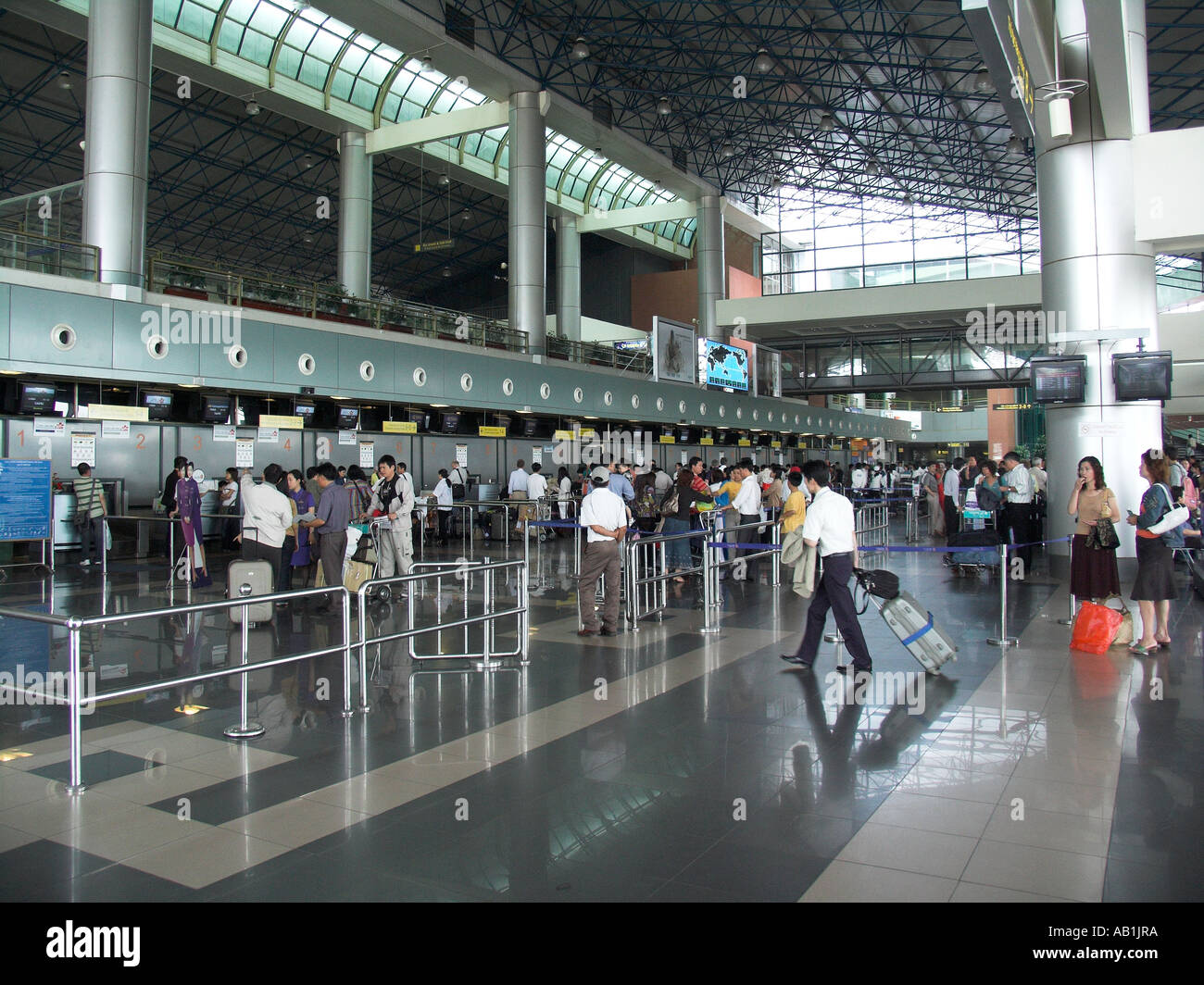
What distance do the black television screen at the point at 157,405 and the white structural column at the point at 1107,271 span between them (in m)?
14.3

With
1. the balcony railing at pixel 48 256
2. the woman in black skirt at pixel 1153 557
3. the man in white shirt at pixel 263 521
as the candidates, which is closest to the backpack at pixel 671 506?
the man in white shirt at pixel 263 521

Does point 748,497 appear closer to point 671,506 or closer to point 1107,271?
point 671,506

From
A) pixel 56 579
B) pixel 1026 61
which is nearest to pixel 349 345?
pixel 56 579

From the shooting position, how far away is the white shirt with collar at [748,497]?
1391 centimetres

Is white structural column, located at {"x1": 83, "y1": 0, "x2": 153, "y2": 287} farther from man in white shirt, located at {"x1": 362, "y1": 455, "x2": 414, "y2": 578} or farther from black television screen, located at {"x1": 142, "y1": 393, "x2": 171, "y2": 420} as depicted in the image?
man in white shirt, located at {"x1": 362, "y1": 455, "x2": 414, "y2": 578}

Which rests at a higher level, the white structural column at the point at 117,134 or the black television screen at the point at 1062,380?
the white structural column at the point at 117,134

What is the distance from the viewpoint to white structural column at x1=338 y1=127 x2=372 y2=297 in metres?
25.1

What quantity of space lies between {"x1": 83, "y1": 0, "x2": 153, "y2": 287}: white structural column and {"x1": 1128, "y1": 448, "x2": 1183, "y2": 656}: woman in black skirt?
14.6 meters

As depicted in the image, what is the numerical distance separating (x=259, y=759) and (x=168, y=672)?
2.88 metres

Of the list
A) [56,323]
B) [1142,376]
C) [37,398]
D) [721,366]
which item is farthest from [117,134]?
[721,366]

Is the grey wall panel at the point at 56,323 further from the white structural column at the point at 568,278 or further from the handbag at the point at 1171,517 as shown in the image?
the white structural column at the point at 568,278

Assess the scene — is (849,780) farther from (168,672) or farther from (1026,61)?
(1026,61)

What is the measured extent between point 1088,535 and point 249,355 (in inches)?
529

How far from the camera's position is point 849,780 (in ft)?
15.3
